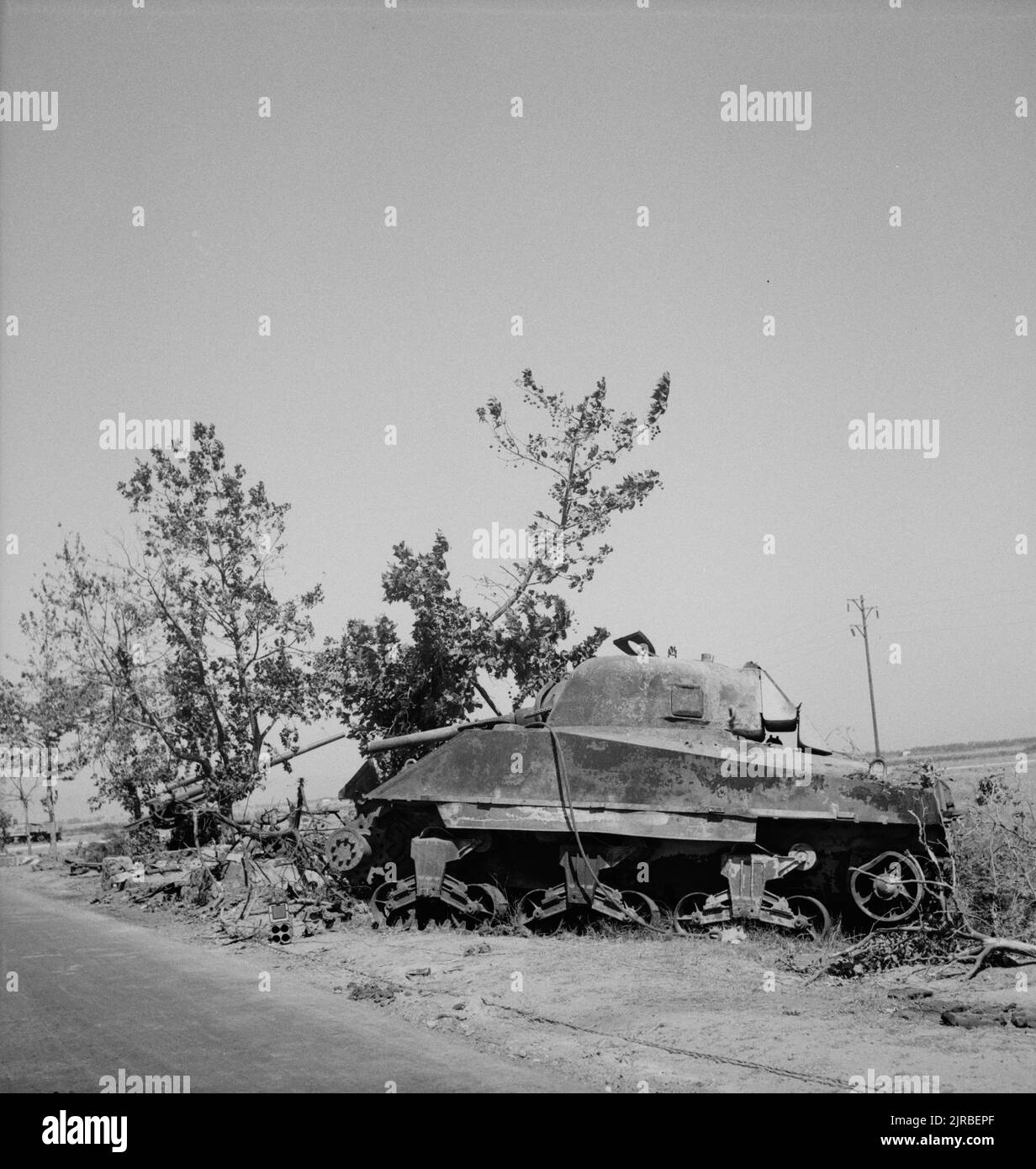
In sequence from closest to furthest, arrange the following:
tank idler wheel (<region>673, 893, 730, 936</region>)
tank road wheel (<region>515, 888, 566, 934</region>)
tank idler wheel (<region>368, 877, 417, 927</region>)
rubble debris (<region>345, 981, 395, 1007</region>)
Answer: rubble debris (<region>345, 981, 395, 1007</region>) < tank idler wheel (<region>673, 893, 730, 936</region>) < tank road wheel (<region>515, 888, 566, 934</region>) < tank idler wheel (<region>368, 877, 417, 927</region>)

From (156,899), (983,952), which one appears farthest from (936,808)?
(156,899)

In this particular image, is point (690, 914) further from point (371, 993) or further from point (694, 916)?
point (371, 993)

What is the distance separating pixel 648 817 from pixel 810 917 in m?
1.87

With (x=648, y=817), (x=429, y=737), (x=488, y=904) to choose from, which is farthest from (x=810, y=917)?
(x=429, y=737)

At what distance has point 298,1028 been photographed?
7910mm

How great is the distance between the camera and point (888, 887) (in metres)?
11.5

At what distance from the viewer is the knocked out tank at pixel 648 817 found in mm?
11688

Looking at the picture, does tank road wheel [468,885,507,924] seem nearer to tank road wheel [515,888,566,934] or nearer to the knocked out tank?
the knocked out tank

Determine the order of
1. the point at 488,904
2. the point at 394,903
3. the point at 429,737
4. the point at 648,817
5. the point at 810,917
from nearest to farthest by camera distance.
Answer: the point at 810,917 < the point at 648,817 < the point at 488,904 < the point at 394,903 < the point at 429,737

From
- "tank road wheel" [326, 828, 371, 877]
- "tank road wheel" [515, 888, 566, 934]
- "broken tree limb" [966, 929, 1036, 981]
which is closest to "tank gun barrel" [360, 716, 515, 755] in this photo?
"tank road wheel" [326, 828, 371, 877]

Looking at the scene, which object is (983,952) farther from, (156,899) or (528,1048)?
(156,899)

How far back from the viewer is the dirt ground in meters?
6.52

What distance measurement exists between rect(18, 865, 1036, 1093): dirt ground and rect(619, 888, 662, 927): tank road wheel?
224mm
